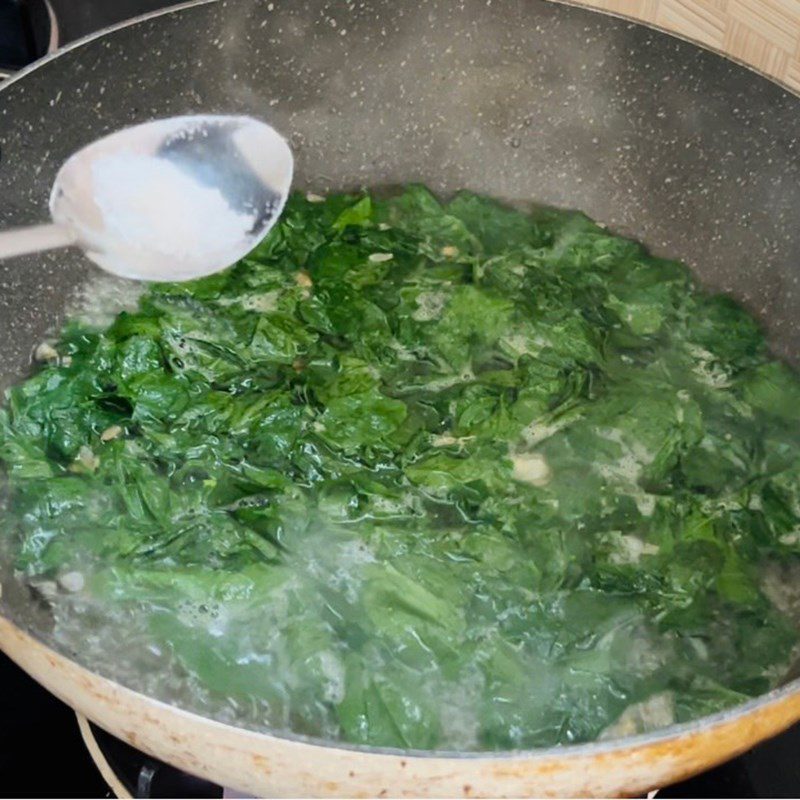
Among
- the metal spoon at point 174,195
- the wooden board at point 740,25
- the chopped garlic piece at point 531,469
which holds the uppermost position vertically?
the wooden board at point 740,25

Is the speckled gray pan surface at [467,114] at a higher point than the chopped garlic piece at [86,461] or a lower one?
higher

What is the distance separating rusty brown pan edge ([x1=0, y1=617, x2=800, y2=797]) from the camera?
2.90 feet

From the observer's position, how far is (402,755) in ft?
2.86

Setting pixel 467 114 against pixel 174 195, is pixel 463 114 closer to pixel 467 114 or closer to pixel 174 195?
pixel 467 114

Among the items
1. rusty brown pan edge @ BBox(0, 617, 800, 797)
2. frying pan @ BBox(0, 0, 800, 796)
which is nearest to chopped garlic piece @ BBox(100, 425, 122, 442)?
frying pan @ BBox(0, 0, 800, 796)

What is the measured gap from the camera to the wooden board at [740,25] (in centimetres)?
160

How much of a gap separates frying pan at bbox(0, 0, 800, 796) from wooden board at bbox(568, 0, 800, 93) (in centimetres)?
6

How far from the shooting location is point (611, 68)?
184cm

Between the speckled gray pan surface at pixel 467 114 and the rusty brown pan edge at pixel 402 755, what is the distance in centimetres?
86

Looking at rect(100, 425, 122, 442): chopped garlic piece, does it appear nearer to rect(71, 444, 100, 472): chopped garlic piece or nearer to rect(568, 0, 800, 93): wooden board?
rect(71, 444, 100, 472): chopped garlic piece

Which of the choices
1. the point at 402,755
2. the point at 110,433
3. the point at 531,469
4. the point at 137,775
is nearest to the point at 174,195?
the point at 110,433

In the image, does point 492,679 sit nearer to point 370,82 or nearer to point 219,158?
point 219,158

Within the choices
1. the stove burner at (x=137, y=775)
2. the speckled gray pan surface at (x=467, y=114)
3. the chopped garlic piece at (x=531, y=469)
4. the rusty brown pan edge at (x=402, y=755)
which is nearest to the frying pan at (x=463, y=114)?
the speckled gray pan surface at (x=467, y=114)

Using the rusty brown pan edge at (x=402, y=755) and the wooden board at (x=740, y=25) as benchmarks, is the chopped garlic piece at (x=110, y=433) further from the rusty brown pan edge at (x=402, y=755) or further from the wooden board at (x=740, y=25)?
the wooden board at (x=740, y=25)
